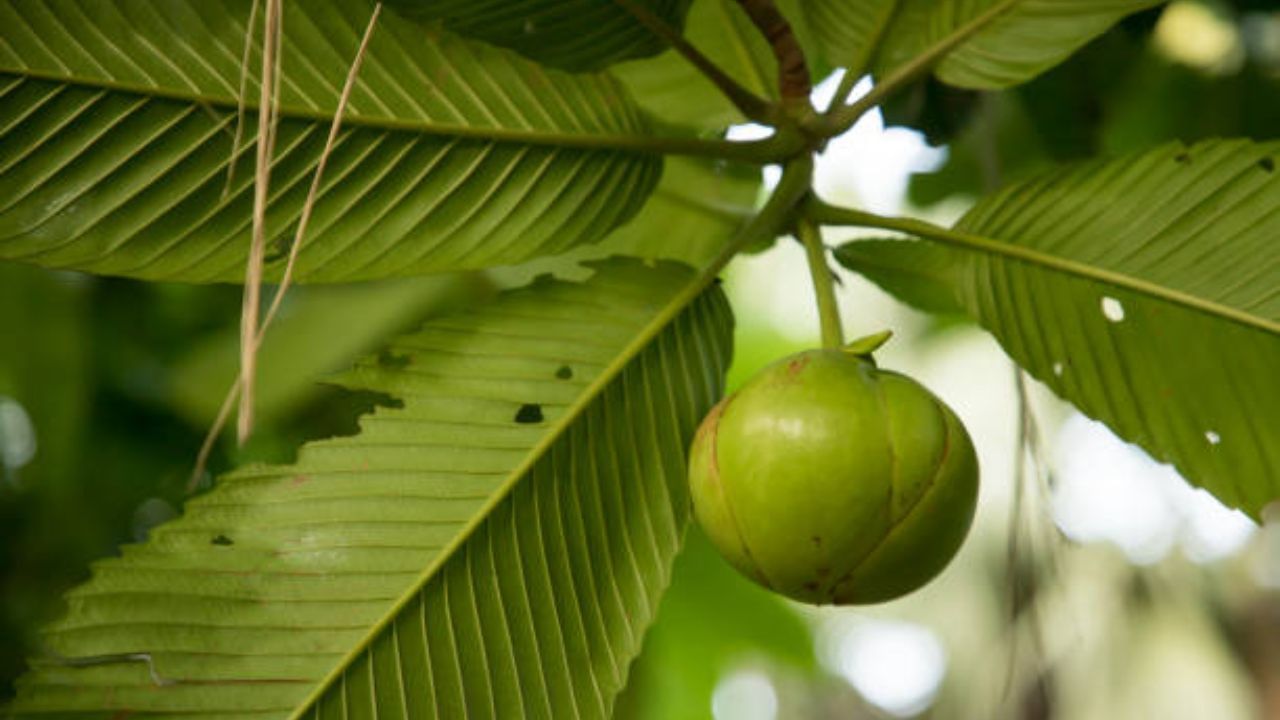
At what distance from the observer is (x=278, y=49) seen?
921mm

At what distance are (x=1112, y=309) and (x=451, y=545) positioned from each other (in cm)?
58

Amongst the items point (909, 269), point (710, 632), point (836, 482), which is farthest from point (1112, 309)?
point (710, 632)

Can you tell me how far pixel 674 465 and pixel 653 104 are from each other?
0.40 m

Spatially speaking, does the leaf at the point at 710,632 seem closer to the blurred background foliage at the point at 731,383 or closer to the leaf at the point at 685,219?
the blurred background foliage at the point at 731,383

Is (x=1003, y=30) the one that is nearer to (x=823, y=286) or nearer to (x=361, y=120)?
(x=823, y=286)

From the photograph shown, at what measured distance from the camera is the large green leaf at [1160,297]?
3.50 ft

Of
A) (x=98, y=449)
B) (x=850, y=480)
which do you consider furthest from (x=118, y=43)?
(x=98, y=449)

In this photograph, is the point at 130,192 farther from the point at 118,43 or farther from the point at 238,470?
the point at 238,470

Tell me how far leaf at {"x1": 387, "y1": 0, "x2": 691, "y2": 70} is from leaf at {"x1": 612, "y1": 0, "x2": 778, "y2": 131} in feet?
0.61

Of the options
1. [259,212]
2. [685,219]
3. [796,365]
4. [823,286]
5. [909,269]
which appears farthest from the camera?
[685,219]

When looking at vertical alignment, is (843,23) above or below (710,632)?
above

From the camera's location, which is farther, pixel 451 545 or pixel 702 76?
pixel 702 76

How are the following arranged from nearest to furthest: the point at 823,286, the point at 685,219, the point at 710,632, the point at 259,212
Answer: the point at 259,212, the point at 823,286, the point at 685,219, the point at 710,632

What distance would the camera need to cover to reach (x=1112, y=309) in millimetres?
1100
